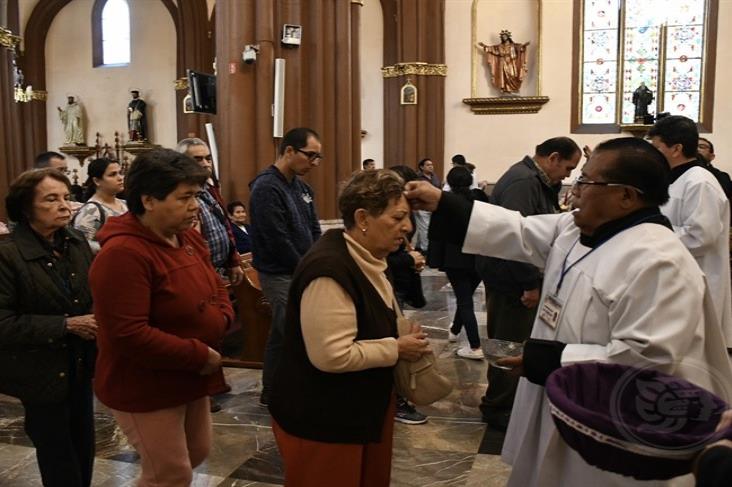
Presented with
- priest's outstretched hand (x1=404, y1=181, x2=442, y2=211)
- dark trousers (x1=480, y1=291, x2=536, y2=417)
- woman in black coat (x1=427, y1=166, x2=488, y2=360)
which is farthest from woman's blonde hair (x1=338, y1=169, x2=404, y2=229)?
woman in black coat (x1=427, y1=166, x2=488, y2=360)

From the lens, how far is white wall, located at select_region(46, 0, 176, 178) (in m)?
17.5

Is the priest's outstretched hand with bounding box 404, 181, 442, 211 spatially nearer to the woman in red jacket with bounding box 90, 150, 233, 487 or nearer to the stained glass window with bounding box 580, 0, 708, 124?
the woman in red jacket with bounding box 90, 150, 233, 487

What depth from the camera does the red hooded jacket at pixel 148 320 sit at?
2.14 meters

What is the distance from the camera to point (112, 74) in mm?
18188

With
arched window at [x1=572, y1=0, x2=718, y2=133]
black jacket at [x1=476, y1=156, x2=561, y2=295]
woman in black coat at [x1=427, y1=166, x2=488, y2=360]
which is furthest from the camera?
arched window at [x1=572, y1=0, x2=718, y2=133]

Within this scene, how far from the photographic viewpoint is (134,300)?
2.14 m

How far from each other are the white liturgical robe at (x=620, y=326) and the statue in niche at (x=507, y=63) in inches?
505

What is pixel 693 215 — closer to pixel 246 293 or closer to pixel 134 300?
pixel 246 293

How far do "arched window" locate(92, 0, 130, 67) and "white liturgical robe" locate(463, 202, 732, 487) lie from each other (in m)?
18.0

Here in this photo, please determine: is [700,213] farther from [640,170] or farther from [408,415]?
[640,170]

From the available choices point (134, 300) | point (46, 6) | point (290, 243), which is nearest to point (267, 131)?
point (290, 243)

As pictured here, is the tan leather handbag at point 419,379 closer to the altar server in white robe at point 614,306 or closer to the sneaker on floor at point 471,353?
the altar server in white robe at point 614,306

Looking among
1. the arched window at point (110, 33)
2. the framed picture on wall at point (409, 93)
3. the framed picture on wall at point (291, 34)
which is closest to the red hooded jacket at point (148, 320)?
the framed picture on wall at point (291, 34)

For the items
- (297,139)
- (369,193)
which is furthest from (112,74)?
(369,193)
